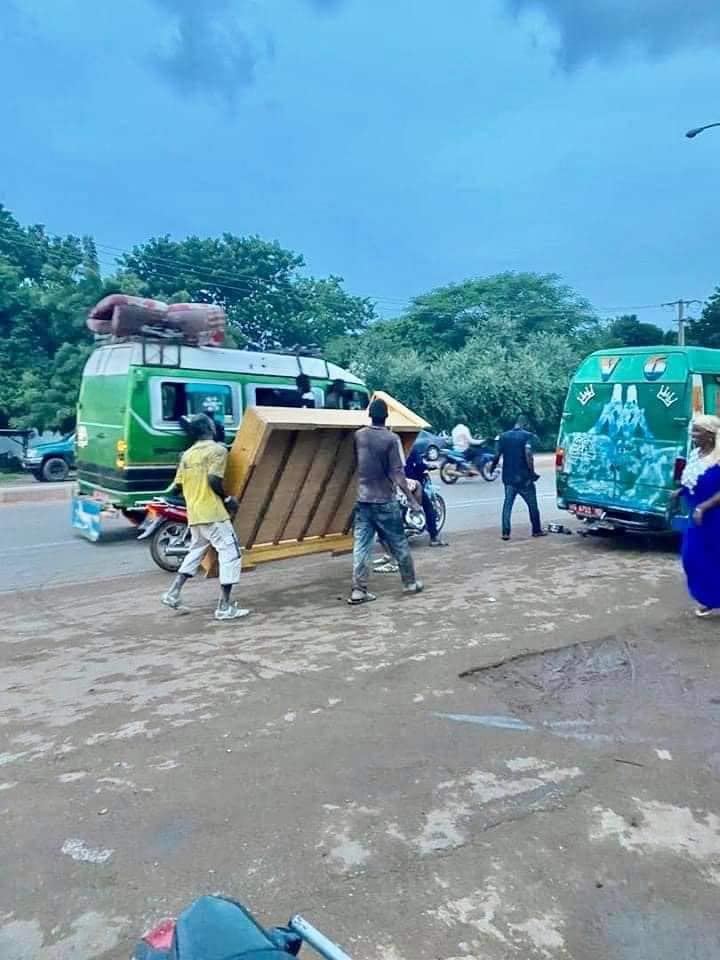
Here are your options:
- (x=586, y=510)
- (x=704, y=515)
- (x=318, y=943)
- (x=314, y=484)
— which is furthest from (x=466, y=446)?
(x=318, y=943)

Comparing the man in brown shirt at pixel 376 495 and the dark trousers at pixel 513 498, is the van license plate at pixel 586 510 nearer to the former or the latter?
the dark trousers at pixel 513 498

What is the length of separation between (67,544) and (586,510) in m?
6.78

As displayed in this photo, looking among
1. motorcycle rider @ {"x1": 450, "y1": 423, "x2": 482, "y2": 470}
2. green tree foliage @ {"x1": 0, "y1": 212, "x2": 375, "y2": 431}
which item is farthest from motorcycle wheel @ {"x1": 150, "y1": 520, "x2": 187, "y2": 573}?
green tree foliage @ {"x1": 0, "y1": 212, "x2": 375, "y2": 431}

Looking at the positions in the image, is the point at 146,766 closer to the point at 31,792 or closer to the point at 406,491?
the point at 31,792

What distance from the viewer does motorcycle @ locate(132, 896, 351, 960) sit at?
124cm

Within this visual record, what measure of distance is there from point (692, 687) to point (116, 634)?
13.6 feet

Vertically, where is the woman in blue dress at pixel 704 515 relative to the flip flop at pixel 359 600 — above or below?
above

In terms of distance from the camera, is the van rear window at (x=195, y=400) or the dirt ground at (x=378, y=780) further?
the van rear window at (x=195, y=400)

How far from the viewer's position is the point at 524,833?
9.99 feet

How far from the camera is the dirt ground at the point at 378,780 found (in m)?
2.57

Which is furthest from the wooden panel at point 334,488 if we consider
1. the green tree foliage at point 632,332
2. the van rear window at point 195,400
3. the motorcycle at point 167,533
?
the green tree foliage at point 632,332

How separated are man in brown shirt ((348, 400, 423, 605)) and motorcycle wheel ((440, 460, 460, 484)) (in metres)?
12.5

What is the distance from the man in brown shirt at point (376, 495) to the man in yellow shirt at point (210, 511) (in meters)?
1.12

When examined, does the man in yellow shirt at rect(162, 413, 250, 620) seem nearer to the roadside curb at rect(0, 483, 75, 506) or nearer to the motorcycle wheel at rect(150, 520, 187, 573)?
the motorcycle wheel at rect(150, 520, 187, 573)
